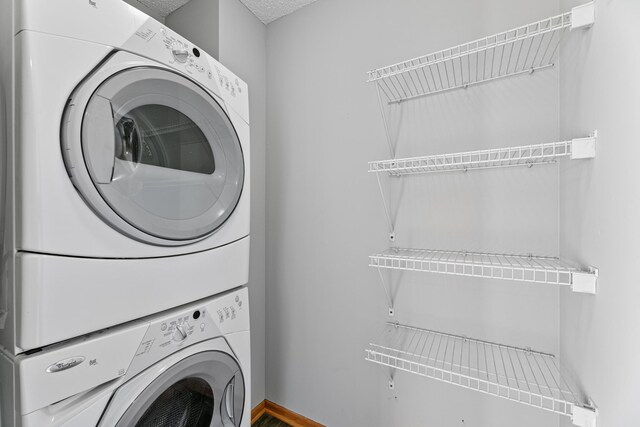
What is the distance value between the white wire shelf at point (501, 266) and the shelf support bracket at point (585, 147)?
1.03 feet

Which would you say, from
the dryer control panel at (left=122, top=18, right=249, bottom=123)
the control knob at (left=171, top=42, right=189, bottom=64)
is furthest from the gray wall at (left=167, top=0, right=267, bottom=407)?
the control knob at (left=171, top=42, right=189, bottom=64)

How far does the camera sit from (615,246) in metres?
0.66

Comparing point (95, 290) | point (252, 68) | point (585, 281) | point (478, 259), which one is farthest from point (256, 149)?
point (585, 281)

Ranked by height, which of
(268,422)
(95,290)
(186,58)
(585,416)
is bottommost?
(268,422)

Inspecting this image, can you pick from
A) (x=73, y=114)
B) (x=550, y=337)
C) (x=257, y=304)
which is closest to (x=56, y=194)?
(x=73, y=114)

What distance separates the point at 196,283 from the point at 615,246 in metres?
1.15

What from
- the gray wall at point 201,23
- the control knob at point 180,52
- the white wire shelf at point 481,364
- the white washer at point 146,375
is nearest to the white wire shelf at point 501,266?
the white wire shelf at point 481,364

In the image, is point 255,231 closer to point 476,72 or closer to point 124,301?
point 124,301

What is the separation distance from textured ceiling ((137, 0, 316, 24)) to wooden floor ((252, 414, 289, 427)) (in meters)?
2.43

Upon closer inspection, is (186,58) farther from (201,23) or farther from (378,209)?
(378,209)

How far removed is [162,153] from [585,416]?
55.4 inches

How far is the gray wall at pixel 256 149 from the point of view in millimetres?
1643

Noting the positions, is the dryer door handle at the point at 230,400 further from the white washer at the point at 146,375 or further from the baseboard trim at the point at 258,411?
the baseboard trim at the point at 258,411

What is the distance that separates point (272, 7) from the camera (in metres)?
1.67
